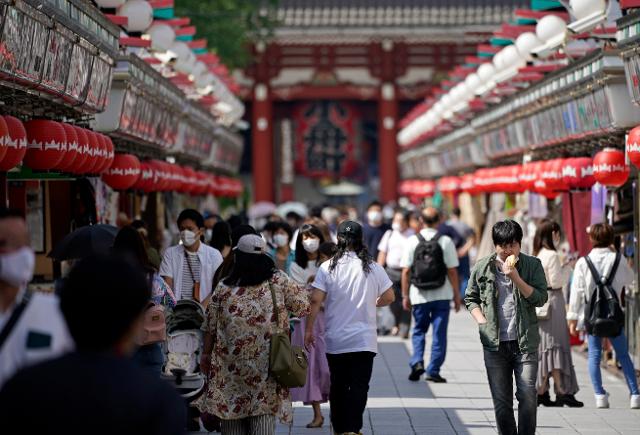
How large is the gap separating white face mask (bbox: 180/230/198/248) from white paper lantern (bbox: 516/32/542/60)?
7416 millimetres

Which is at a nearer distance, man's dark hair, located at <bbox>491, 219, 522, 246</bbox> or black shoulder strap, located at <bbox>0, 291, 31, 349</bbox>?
black shoulder strap, located at <bbox>0, 291, 31, 349</bbox>

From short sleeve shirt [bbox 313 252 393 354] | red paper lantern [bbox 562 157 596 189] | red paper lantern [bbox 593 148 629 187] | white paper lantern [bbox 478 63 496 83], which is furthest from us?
white paper lantern [bbox 478 63 496 83]

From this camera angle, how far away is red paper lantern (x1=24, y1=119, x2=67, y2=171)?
34.5ft

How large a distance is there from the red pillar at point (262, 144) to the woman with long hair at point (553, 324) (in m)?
35.4

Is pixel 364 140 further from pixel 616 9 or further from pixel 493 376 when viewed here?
pixel 493 376

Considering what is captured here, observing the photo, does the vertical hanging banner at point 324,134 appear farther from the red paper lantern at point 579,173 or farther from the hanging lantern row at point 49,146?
the hanging lantern row at point 49,146

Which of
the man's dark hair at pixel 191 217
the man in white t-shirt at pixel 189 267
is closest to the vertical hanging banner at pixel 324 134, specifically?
the man's dark hair at pixel 191 217

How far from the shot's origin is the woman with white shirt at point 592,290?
1196cm

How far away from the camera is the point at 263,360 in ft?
27.5

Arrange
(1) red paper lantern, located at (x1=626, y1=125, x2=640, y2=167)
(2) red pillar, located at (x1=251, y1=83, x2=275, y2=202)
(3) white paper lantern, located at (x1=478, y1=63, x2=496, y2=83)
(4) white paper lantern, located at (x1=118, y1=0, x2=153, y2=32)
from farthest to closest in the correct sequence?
(2) red pillar, located at (x1=251, y1=83, x2=275, y2=202) → (3) white paper lantern, located at (x1=478, y1=63, x2=496, y2=83) → (4) white paper lantern, located at (x1=118, y1=0, x2=153, y2=32) → (1) red paper lantern, located at (x1=626, y1=125, x2=640, y2=167)

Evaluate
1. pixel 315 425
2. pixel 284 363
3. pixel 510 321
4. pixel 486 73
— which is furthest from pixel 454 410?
pixel 486 73

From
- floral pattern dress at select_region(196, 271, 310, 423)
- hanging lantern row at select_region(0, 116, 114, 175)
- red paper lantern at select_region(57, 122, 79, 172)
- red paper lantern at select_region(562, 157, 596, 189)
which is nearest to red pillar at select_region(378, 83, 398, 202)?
red paper lantern at select_region(562, 157, 596, 189)

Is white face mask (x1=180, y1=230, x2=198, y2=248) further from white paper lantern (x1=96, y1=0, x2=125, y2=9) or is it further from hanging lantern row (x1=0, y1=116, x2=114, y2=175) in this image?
white paper lantern (x1=96, y1=0, x2=125, y2=9)

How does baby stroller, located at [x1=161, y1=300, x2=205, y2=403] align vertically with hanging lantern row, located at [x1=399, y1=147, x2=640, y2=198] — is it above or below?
below
